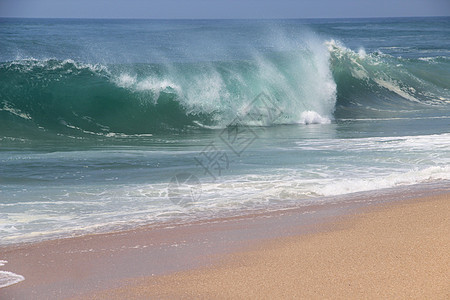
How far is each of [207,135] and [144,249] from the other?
740 cm

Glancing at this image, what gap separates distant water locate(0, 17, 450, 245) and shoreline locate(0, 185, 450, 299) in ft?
1.14

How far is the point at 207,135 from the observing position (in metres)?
12.1

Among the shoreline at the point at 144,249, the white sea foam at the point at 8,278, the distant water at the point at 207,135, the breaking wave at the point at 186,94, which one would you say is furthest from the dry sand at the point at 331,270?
the breaking wave at the point at 186,94

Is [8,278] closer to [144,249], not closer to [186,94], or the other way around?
[144,249]

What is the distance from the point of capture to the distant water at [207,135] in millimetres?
6371

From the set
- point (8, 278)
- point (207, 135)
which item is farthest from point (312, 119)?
point (8, 278)

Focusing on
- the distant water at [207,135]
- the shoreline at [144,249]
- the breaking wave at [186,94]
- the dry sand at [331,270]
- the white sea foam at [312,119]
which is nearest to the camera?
the dry sand at [331,270]

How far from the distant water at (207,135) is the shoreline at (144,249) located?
0.35 m

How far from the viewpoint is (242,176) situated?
7477 millimetres

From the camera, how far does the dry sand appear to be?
12.2ft

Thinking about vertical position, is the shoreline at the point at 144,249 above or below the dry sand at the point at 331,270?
above

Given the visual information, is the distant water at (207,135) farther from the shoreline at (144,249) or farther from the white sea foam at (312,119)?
the shoreline at (144,249)

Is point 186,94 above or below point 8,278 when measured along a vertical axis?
above

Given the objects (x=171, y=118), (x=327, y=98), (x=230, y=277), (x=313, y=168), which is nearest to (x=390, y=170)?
(x=313, y=168)
